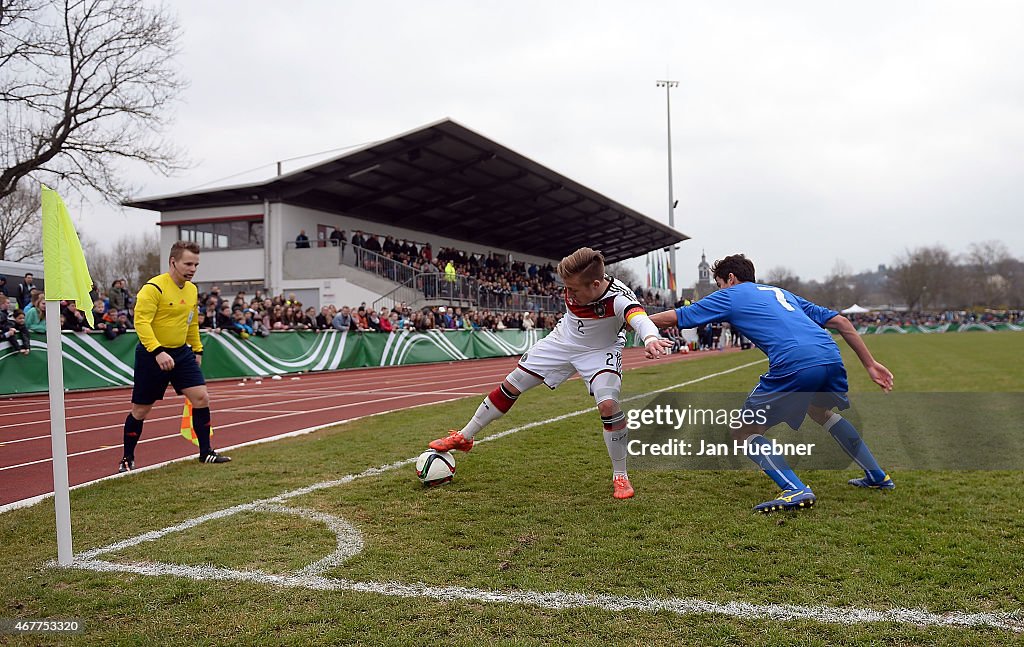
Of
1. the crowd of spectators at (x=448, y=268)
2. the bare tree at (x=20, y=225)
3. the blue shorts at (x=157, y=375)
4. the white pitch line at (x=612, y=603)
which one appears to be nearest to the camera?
the white pitch line at (x=612, y=603)

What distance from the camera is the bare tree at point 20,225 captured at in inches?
1762

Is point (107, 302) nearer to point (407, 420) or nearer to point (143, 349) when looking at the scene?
point (407, 420)

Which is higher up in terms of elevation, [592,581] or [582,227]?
[582,227]

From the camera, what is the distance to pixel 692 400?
5211 millimetres

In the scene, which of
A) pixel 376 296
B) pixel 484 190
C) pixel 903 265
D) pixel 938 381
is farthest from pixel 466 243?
pixel 903 265

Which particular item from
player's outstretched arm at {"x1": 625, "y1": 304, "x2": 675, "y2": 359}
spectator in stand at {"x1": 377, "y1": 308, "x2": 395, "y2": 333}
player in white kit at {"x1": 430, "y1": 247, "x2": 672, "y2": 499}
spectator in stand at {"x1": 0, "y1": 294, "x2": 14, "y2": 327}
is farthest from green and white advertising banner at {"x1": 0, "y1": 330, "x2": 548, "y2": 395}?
player's outstretched arm at {"x1": 625, "y1": 304, "x2": 675, "y2": 359}

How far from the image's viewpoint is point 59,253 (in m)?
3.88

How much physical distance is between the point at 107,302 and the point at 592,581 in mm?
17387

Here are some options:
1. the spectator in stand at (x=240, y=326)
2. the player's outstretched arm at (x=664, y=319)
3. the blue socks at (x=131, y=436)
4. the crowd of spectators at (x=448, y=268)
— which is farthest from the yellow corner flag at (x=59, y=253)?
the crowd of spectators at (x=448, y=268)

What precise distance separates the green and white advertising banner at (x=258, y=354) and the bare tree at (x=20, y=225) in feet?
107

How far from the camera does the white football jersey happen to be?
5.20 meters

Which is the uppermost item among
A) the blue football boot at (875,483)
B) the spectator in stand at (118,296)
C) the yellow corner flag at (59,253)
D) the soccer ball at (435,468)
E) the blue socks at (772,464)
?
the spectator in stand at (118,296)

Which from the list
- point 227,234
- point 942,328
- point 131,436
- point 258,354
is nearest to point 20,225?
point 227,234

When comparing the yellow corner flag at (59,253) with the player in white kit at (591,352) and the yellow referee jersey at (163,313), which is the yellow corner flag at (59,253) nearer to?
the yellow referee jersey at (163,313)
